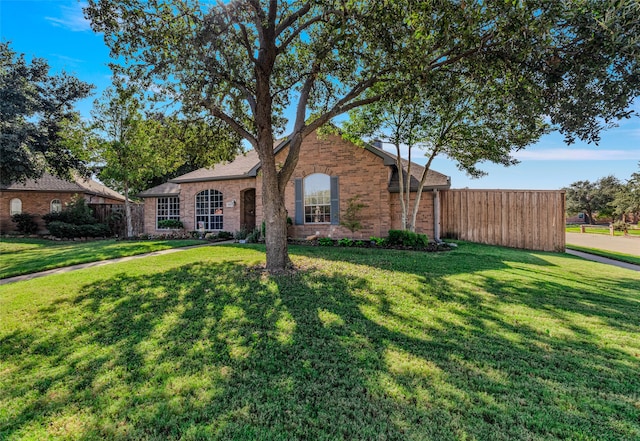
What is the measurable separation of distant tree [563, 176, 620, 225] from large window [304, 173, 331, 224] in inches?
1738

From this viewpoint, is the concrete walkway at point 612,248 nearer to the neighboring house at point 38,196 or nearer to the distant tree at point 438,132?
the distant tree at point 438,132

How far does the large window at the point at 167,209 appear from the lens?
17.7m

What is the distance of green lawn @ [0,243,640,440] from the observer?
2422 mm

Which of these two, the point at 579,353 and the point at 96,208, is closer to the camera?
the point at 579,353

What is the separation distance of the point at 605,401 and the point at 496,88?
5551 mm

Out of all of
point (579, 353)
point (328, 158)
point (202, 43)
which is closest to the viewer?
point (579, 353)

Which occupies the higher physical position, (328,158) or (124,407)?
(328,158)

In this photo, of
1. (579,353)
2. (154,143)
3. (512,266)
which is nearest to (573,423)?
(579,353)

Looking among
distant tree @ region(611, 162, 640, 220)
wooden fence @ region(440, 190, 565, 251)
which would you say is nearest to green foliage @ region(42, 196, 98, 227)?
wooden fence @ region(440, 190, 565, 251)

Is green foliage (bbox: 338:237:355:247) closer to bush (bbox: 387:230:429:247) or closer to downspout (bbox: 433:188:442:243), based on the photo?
bush (bbox: 387:230:429:247)

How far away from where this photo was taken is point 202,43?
22.2 ft

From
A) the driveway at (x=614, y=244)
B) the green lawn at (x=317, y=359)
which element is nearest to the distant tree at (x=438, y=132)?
the green lawn at (x=317, y=359)

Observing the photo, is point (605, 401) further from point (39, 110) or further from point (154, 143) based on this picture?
point (39, 110)

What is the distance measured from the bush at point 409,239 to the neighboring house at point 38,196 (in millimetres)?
22293
